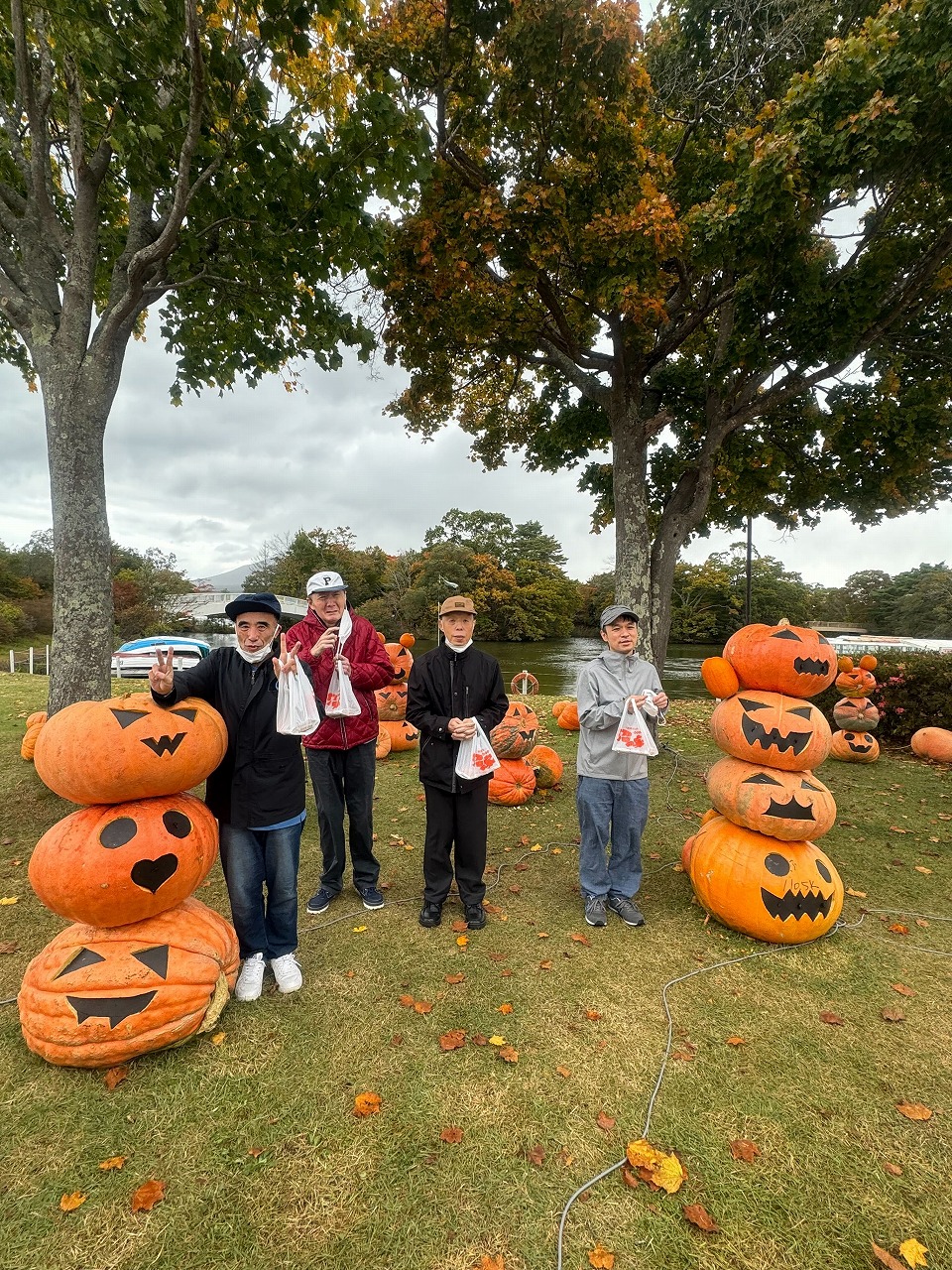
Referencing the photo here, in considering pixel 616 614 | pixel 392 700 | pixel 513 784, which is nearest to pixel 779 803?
pixel 616 614

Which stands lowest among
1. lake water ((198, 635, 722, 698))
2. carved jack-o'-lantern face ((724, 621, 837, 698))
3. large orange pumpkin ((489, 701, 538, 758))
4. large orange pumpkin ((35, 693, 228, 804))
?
lake water ((198, 635, 722, 698))

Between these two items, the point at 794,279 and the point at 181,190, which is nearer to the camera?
the point at 181,190

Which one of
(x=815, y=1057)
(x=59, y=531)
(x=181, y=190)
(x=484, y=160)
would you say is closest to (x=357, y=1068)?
(x=815, y=1057)

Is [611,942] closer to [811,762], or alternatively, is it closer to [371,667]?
[811,762]

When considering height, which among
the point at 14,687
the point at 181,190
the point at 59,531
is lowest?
the point at 14,687

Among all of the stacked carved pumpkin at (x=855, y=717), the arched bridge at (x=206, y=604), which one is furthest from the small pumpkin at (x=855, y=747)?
the arched bridge at (x=206, y=604)

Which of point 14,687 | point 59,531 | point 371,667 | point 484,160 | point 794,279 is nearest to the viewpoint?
point 371,667

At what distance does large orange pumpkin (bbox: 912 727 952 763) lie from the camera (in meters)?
8.50

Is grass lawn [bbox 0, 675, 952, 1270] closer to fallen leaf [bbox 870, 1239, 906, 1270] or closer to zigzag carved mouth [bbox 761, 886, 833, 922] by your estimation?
fallen leaf [bbox 870, 1239, 906, 1270]

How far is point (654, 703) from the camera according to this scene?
12.2 ft

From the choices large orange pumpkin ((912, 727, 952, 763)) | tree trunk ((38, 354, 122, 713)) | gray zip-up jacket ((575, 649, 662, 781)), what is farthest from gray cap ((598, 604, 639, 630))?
large orange pumpkin ((912, 727, 952, 763))

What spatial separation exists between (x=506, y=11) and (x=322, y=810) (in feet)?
27.0

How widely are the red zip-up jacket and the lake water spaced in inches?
401

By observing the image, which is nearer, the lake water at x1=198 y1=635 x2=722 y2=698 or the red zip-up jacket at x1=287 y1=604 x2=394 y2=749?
the red zip-up jacket at x1=287 y1=604 x2=394 y2=749
